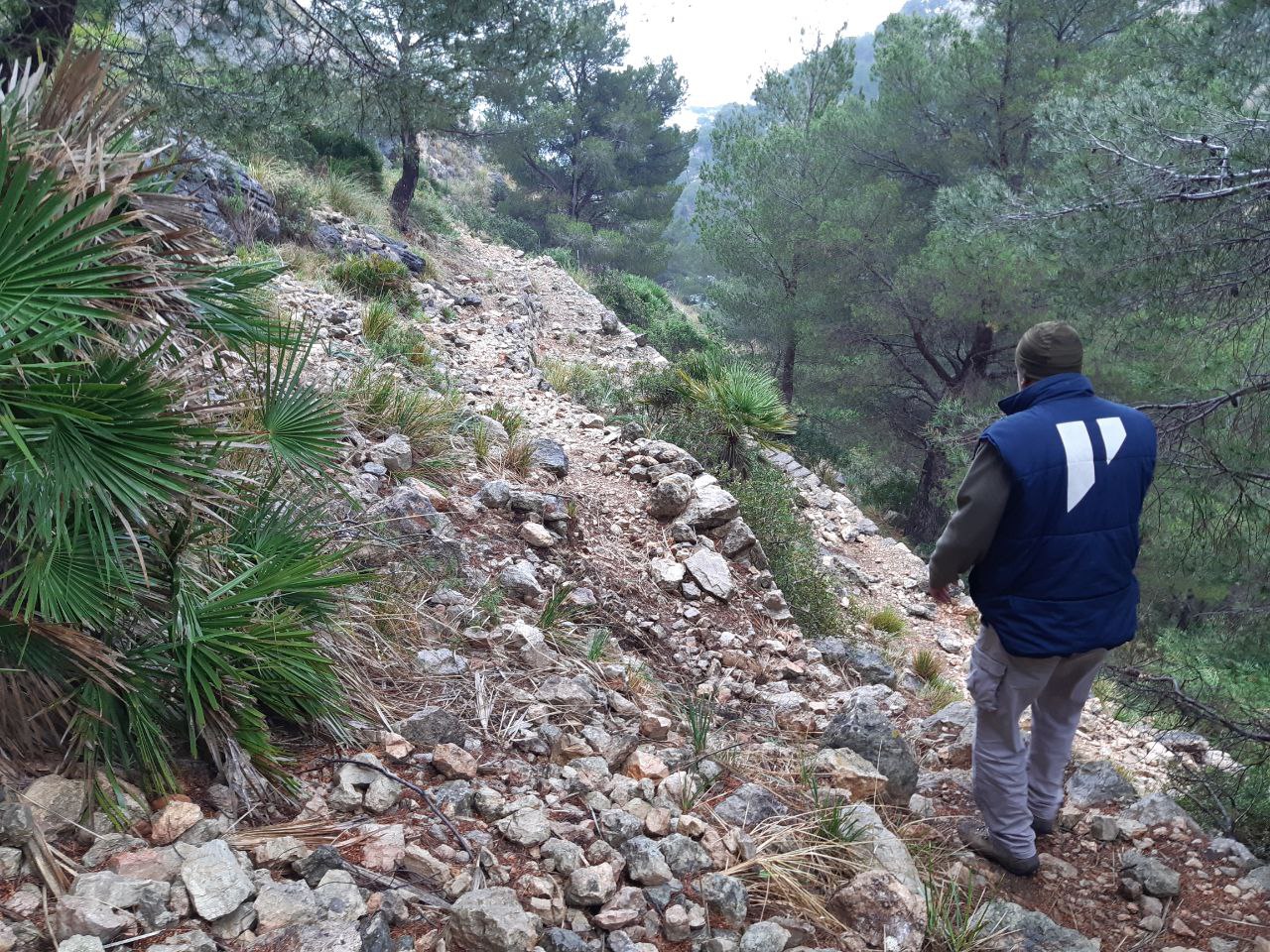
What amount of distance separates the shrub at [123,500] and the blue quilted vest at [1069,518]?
2315 mm

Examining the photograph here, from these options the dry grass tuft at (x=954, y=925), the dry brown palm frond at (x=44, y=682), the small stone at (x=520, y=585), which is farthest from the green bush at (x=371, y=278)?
the dry grass tuft at (x=954, y=925)

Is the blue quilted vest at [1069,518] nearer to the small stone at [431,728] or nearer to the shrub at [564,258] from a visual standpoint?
the small stone at [431,728]

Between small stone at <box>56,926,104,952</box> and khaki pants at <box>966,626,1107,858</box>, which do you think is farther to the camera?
khaki pants at <box>966,626,1107,858</box>

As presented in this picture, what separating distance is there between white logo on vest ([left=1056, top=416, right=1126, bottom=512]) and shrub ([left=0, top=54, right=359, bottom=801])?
2.47m

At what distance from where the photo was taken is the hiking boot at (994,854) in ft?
10.3

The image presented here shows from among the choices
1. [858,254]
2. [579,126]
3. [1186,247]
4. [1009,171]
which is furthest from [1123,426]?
[579,126]

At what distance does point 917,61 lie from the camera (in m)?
13.5

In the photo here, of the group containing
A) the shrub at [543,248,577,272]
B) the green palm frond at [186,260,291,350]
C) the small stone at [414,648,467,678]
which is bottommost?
the small stone at [414,648,467,678]

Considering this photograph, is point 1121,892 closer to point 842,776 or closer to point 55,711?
point 842,776

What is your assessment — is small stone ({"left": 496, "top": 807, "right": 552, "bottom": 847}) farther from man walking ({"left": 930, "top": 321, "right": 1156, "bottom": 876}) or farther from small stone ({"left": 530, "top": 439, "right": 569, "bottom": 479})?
small stone ({"left": 530, "top": 439, "right": 569, "bottom": 479})

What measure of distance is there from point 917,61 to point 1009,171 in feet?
9.09

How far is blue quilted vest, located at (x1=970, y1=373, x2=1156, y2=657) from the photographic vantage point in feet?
9.18

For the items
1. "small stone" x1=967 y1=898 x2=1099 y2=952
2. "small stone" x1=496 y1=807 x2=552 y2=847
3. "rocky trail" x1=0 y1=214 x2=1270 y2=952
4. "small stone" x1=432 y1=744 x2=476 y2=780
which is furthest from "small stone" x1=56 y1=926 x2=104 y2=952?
"small stone" x1=967 y1=898 x2=1099 y2=952

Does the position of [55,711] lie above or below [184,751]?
above
